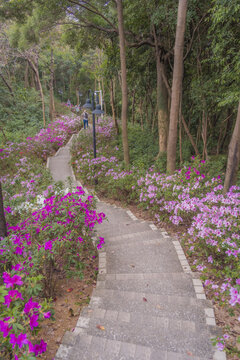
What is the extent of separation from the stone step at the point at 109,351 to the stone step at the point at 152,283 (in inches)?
38.7

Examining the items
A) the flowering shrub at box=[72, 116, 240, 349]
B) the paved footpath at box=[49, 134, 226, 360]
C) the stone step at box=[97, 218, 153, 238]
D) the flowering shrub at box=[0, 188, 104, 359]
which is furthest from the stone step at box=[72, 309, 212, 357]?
the stone step at box=[97, 218, 153, 238]

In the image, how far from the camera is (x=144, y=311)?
9.56 feet

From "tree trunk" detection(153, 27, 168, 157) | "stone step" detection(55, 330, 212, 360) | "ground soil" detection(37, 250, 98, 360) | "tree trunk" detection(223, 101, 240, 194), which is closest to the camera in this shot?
"stone step" detection(55, 330, 212, 360)

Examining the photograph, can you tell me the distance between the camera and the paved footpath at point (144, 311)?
2.30 metres

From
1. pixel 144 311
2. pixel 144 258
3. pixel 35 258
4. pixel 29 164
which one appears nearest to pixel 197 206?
pixel 144 258

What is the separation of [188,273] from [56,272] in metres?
2.09

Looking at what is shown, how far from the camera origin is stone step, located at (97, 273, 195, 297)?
3.30 meters

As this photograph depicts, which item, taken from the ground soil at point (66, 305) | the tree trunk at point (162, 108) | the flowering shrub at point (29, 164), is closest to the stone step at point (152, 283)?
the ground soil at point (66, 305)

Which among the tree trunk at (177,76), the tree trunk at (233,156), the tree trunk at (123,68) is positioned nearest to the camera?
the tree trunk at (233,156)

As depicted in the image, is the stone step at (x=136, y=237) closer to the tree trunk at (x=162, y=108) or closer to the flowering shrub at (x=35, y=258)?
the flowering shrub at (x=35, y=258)

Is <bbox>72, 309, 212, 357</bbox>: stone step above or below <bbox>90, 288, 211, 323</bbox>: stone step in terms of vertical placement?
above

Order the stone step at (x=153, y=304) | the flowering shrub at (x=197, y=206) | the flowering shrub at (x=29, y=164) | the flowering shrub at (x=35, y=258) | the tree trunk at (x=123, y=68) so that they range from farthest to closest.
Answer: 1. the tree trunk at (x=123, y=68)
2. the flowering shrub at (x=29, y=164)
3. the flowering shrub at (x=197, y=206)
4. the stone step at (x=153, y=304)
5. the flowering shrub at (x=35, y=258)

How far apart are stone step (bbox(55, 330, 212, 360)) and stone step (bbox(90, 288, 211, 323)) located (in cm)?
54

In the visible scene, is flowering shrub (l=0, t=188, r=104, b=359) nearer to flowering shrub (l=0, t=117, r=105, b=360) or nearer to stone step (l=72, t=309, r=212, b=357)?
flowering shrub (l=0, t=117, r=105, b=360)
